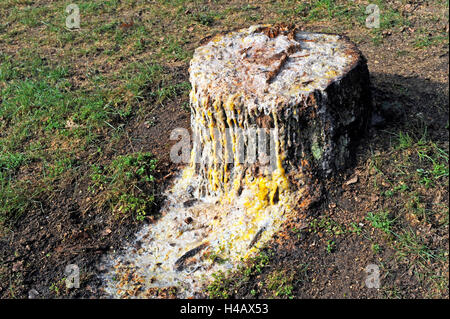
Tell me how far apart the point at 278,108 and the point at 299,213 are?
0.84m

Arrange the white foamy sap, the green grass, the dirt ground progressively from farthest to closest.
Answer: the green grass → the white foamy sap → the dirt ground

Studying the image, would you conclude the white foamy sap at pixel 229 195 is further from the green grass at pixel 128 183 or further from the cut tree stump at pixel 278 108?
the green grass at pixel 128 183

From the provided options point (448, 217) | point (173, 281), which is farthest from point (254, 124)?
point (448, 217)

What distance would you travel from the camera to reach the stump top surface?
336cm

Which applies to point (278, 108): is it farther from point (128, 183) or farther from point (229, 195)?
point (128, 183)

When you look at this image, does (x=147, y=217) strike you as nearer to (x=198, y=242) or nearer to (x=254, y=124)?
(x=198, y=242)

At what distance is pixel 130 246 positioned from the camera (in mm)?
3746

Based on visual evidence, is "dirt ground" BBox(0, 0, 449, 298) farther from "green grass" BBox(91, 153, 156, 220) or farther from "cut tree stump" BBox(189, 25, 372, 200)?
"cut tree stump" BBox(189, 25, 372, 200)

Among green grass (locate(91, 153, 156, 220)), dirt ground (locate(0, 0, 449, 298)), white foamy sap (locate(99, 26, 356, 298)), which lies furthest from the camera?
green grass (locate(91, 153, 156, 220))

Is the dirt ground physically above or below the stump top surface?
below

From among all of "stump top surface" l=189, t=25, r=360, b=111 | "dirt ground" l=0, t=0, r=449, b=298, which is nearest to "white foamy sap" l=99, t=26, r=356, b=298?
"stump top surface" l=189, t=25, r=360, b=111

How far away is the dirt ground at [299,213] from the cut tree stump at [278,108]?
1.07ft

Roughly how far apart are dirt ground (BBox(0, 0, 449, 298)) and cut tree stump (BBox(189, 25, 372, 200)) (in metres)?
0.33

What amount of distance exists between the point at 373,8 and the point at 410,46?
1.05 metres
